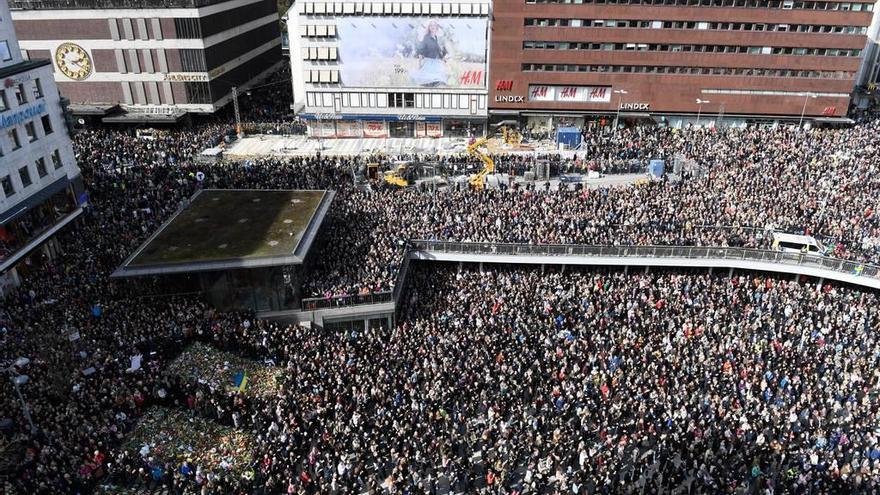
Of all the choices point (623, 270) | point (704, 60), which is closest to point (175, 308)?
point (623, 270)

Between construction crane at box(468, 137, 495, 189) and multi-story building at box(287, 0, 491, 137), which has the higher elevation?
multi-story building at box(287, 0, 491, 137)

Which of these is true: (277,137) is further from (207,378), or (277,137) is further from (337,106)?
(207,378)

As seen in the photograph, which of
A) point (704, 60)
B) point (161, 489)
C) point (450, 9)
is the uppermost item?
point (450, 9)

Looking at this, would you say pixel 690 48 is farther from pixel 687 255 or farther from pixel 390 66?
pixel 687 255

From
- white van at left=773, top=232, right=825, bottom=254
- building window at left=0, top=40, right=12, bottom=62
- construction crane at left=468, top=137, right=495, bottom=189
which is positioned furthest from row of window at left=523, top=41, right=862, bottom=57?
building window at left=0, top=40, right=12, bottom=62

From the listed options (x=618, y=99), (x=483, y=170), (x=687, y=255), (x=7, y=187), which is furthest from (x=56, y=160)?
(x=618, y=99)

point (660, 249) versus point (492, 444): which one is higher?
point (660, 249)

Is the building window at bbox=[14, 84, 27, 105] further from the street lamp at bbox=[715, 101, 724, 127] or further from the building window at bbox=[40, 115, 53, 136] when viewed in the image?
the street lamp at bbox=[715, 101, 724, 127]
